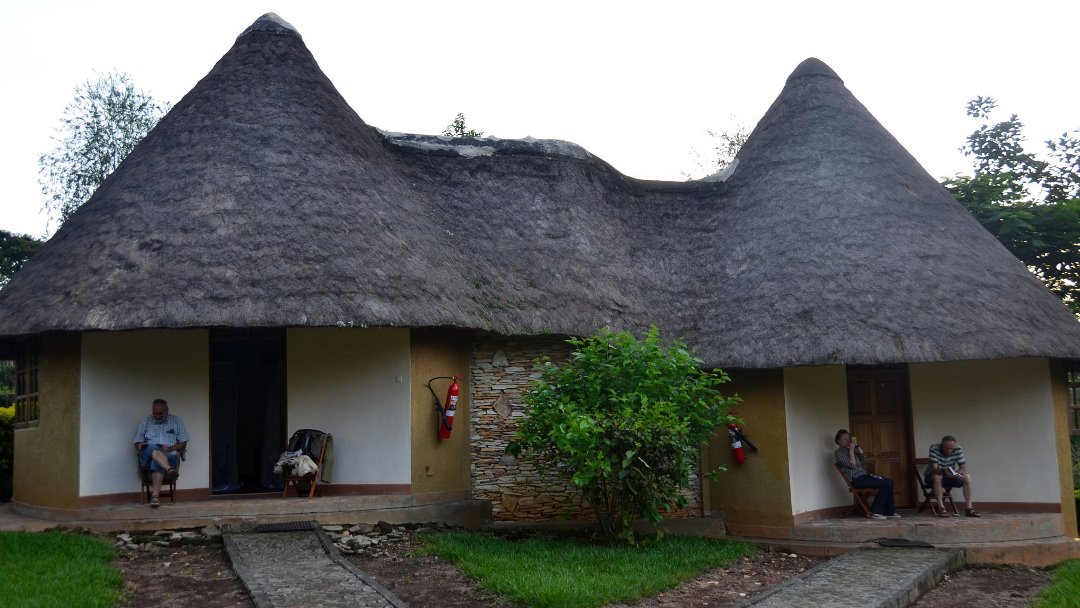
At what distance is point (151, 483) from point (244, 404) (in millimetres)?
2472

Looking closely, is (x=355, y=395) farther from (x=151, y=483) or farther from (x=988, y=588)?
(x=988, y=588)

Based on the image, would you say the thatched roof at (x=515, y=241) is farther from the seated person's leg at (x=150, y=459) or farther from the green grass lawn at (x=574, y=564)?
the green grass lawn at (x=574, y=564)

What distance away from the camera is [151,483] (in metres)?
10.3

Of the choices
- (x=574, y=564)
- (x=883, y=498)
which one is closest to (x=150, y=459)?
(x=574, y=564)

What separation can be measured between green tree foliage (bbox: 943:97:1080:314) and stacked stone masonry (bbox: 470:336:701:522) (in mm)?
9786

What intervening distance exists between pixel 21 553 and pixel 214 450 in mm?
3560

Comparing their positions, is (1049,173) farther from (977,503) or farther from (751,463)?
(751,463)

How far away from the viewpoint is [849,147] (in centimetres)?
1389

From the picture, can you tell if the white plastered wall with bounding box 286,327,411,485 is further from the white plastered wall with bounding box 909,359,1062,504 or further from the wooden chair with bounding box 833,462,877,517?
the white plastered wall with bounding box 909,359,1062,504

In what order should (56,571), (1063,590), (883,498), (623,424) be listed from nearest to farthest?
(56,571) → (1063,590) → (623,424) → (883,498)

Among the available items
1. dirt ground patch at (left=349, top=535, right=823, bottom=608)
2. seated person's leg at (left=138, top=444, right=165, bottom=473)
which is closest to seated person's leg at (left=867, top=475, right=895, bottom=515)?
dirt ground patch at (left=349, top=535, right=823, bottom=608)

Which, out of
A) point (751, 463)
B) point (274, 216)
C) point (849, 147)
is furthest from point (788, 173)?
point (274, 216)

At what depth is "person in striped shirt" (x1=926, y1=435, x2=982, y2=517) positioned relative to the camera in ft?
38.4

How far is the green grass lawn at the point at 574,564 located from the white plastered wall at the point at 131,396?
3121 millimetres
